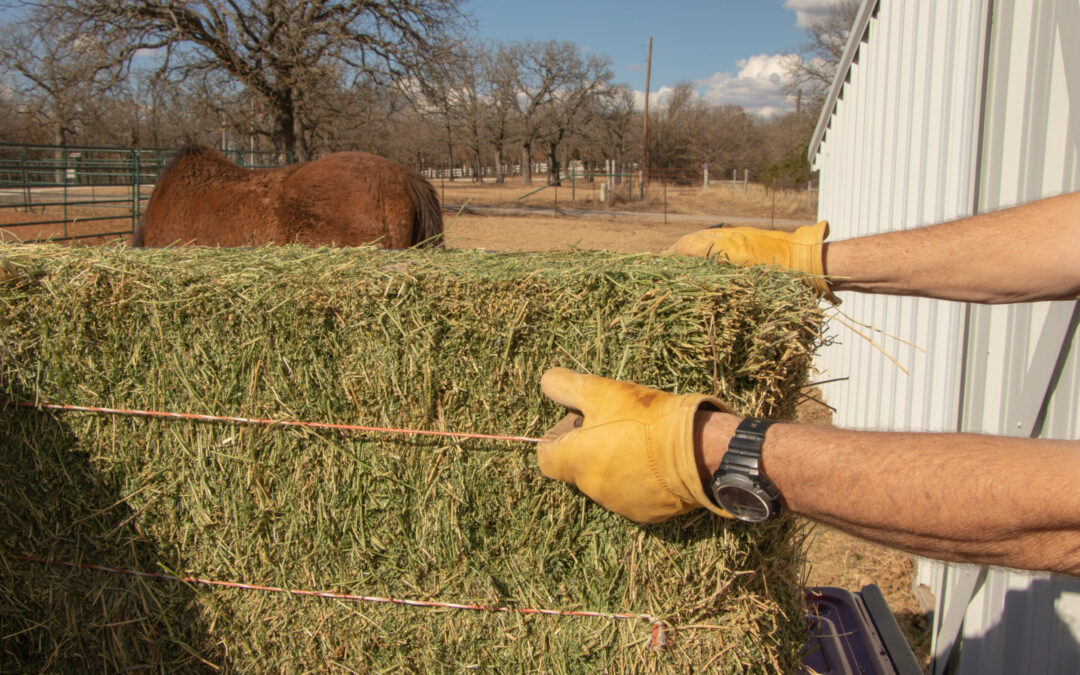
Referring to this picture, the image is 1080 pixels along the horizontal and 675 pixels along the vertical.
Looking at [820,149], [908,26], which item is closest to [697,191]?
[820,149]

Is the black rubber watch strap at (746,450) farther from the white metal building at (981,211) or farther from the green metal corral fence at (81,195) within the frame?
the green metal corral fence at (81,195)

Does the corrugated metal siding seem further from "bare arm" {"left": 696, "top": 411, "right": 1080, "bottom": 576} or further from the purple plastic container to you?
"bare arm" {"left": 696, "top": 411, "right": 1080, "bottom": 576}

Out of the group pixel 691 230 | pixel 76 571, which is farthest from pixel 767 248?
pixel 691 230

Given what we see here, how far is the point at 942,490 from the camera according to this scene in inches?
45.2

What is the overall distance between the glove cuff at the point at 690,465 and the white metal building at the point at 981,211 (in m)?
0.60

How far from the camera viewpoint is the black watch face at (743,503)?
1258mm

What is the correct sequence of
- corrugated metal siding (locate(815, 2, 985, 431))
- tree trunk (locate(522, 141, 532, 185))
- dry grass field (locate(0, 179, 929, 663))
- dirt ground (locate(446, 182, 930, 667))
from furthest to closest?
1. tree trunk (locate(522, 141, 532, 185))
2. dry grass field (locate(0, 179, 929, 663))
3. dirt ground (locate(446, 182, 930, 667))
4. corrugated metal siding (locate(815, 2, 985, 431))

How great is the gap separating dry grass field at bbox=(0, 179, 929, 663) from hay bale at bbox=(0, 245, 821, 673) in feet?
1.57

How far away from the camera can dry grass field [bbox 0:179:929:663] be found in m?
3.86

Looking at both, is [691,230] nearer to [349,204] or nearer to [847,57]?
[847,57]

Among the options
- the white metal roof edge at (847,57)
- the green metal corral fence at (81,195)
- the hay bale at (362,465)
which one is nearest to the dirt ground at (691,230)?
the hay bale at (362,465)

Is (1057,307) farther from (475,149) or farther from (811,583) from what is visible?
(475,149)

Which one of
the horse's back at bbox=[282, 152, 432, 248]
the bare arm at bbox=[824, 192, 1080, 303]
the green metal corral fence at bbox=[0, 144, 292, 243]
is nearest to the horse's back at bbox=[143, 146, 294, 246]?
the horse's back at bbox=[282, 152, 432, 248]

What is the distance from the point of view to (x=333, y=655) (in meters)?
1.92
